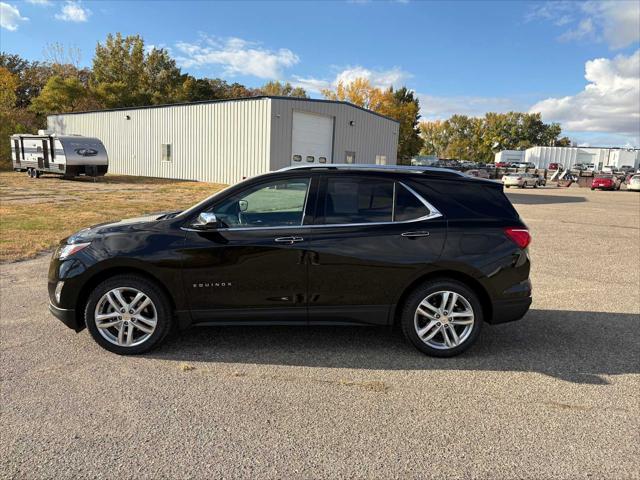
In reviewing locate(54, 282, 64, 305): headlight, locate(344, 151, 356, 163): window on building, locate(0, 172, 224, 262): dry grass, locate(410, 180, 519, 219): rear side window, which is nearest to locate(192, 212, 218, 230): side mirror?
locate(54, 282, 64, 305): headlight

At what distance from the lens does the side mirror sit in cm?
386

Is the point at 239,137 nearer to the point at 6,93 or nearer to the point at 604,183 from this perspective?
the point at 6,93

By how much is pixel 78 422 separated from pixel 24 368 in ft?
3.69

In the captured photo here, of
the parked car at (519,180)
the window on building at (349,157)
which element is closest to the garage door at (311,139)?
the window on building at (349,157)

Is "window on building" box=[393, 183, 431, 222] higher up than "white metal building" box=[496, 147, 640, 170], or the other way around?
"white metal building" box=[496, 147, 640, 170]

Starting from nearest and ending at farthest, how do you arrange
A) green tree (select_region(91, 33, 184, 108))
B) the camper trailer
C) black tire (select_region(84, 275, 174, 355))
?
black tire (select_region(84, 275, 174, 355)), the camper trailer, green tree (select_region(91, 33, 184, 108))

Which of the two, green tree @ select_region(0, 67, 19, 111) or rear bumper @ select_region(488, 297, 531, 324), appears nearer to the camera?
rear bumper @ select_region(488, 297, 531, 324)

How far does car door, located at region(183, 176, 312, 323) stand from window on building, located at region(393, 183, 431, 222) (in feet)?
2.84

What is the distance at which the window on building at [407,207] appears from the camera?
4.11m

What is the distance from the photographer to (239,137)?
24.9 m

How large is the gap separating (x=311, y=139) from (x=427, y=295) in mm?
22069

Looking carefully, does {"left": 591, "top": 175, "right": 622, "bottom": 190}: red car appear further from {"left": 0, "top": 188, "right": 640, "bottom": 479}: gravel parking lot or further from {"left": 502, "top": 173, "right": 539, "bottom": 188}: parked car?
{"left": 0, "top": 188, "right": 640, "bottom": 479}: gravel parking lot

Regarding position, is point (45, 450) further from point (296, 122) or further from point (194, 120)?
point (194, 120)

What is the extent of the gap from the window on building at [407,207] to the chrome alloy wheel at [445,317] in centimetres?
72
